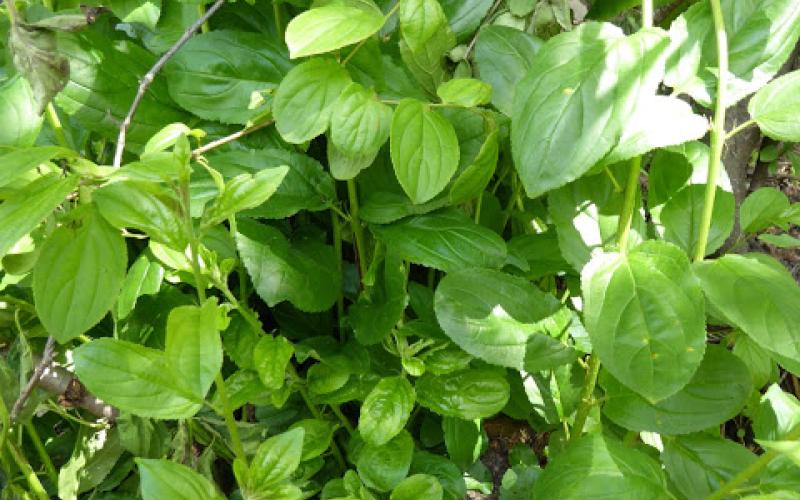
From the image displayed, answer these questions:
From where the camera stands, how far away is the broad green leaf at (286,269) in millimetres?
793

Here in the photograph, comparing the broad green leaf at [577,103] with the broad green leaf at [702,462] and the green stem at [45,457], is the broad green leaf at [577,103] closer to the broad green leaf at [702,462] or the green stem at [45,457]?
the broad green leaf at [702,462]

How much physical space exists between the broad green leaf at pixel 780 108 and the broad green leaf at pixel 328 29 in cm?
36

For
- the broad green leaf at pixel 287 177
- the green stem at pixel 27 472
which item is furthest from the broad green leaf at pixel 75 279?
the green stem at pixel 27 472

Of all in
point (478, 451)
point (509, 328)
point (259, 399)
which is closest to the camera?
point (509, 328)

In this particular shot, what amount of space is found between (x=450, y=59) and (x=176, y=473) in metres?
0.54

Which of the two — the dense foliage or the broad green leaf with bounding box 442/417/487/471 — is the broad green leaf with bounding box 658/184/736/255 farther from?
the broad green leaf with bounding box 442/417/487/471

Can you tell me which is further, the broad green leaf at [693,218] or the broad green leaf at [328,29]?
the broad green leaf at [693,218]

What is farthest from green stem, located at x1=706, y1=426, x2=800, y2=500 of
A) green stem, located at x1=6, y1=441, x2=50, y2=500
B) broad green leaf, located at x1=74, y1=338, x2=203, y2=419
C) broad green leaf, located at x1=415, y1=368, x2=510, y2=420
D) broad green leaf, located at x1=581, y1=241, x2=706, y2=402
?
green stem, located at x1=6, y1=441, x2=50, y2=500

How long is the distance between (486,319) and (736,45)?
1.19 ft

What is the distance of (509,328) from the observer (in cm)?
75

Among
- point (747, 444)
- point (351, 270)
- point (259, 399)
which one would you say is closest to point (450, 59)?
point (351, 270)

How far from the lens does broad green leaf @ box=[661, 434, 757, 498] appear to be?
76 cm

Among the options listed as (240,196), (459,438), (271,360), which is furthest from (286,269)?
(459,438)

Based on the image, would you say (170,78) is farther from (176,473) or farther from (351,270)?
(176,473)
